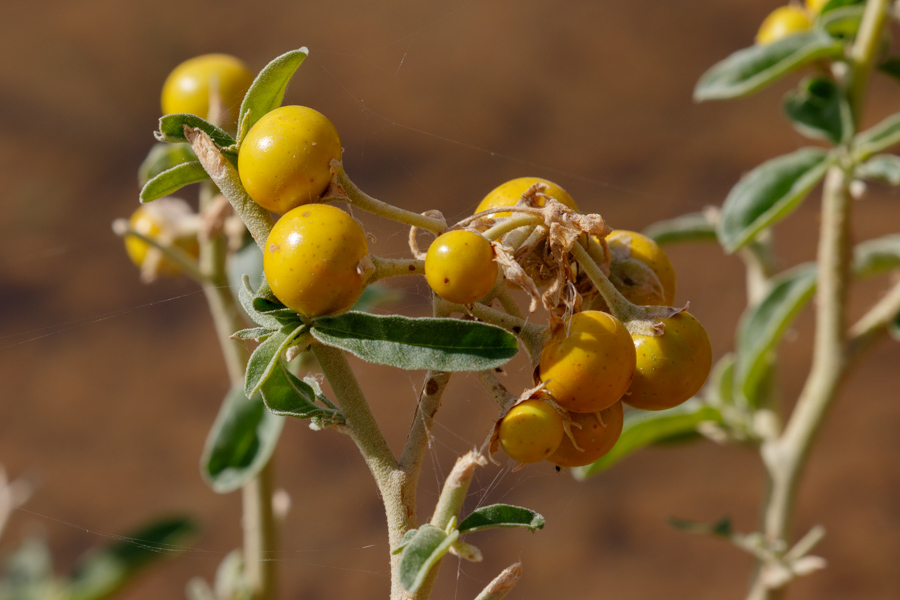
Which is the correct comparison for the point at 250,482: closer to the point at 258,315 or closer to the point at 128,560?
the point at 128,560

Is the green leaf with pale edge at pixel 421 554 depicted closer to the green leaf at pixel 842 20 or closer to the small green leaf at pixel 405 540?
the small green leaf at pixel 405 540

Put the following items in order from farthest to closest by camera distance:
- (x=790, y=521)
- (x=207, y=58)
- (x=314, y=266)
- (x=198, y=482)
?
(x=198, y=482)
(x=790, y=521)
(x=207, y=58)
(x=314, y=266)

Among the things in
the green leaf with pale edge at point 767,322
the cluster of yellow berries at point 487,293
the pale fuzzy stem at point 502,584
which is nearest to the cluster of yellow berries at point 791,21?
the green leaf with pale edge at point 767,322

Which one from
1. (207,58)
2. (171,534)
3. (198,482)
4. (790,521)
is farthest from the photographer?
(198,482)

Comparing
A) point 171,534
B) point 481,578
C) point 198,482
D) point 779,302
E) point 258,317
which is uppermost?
point 258,317

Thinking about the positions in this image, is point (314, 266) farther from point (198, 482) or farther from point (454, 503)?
point (198, 482)

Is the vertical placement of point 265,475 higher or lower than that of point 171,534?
higher

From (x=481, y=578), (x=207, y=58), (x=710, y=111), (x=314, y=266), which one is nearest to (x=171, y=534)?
(x=207, y=58)
